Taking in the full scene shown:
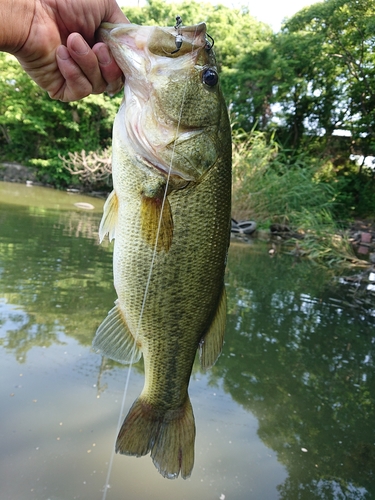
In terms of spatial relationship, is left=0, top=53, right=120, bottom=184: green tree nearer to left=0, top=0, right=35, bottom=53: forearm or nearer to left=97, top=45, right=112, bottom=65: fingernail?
left=0, top=0, right=35, bottom=53: forearm

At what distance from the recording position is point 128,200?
1.58 metres

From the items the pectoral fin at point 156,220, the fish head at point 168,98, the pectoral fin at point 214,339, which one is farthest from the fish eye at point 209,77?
the pectoral fin at point 214,339

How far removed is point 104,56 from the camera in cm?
162

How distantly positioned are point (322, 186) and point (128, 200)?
1627 cm

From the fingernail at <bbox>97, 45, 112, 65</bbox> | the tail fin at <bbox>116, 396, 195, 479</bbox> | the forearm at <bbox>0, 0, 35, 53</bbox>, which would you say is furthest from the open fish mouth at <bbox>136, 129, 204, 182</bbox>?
the tail fin at <bbox>116, 396, 195, 479</bbox>

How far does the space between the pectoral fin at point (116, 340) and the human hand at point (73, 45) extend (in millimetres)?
987

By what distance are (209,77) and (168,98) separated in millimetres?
193

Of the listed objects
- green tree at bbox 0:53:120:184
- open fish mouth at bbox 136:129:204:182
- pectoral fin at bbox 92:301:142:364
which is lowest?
pectoral fin at bbox 92:301:142:364

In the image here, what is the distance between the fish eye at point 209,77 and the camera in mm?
1602

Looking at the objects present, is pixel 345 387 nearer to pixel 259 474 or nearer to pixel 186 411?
pixel 259 474

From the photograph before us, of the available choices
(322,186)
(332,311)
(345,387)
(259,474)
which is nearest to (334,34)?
(322,186)

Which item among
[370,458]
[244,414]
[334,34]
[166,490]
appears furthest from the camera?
[334,34]

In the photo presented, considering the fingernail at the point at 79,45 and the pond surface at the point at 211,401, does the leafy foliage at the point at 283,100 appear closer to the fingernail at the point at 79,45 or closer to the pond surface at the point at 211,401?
the pond surface at the point at 211,401

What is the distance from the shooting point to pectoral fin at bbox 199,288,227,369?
1709 mm
